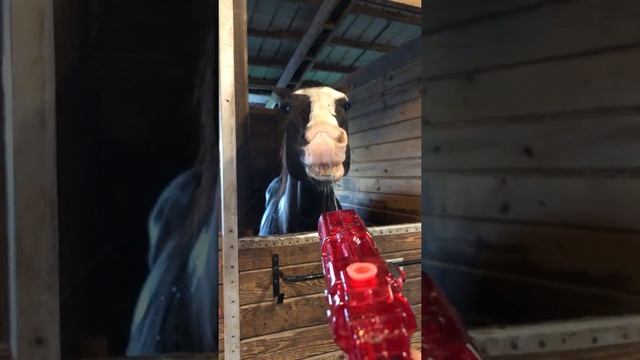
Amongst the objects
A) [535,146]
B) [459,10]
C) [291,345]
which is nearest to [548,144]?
[535,146]

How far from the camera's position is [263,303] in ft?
2.47

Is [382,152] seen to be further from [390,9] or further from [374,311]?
[374,311]

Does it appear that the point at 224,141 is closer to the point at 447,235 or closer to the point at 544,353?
the point at 447,235

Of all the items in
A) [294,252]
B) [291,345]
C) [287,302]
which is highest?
[294,252]

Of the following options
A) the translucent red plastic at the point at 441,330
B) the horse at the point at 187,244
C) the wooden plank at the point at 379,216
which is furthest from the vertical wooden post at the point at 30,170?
the wooden plank at the point at 379,216

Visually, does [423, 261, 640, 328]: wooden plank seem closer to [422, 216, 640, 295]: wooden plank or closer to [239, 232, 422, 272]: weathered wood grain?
[422, 216, 640, 295]: wooden plank

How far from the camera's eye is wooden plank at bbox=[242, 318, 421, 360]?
0.72 meters

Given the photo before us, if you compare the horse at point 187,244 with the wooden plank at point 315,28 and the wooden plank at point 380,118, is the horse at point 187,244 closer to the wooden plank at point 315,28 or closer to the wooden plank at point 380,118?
the wooden plank at point 315,28

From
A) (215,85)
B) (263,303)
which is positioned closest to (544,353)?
(215,85)

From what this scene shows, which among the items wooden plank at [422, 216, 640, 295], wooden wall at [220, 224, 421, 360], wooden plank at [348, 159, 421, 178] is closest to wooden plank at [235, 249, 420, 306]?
wooden wall at [220, 224, 421, 360]

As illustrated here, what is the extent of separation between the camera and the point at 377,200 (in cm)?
63

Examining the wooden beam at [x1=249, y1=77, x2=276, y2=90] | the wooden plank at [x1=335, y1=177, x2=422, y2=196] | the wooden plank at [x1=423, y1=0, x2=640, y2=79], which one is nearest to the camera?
the wooden plank at [x1=423, y1=0, x2=640, y2=79]

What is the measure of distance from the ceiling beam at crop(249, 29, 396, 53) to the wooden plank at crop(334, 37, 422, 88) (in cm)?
1

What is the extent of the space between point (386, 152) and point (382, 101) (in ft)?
0.27
